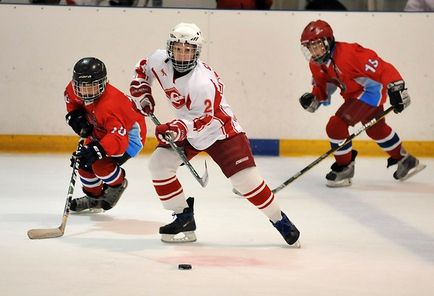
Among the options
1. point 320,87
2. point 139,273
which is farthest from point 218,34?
point 139,273

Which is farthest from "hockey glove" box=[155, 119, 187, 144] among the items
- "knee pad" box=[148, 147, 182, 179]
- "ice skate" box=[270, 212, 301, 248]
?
"ice skate" box=[270, 212, 301, 248]

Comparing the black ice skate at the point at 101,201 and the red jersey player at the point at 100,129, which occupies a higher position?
the red jersey player at the point at 100,129

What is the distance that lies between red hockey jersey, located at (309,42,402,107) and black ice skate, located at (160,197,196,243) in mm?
1790

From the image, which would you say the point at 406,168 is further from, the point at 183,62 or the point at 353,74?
the point at 183,62

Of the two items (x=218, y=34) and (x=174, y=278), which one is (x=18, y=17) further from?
(x=174, y=278)

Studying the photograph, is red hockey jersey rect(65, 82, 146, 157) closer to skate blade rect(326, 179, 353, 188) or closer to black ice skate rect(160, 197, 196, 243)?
black ice skate rect(160, 197, 196, 243)

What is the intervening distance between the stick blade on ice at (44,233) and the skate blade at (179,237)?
0.45 m

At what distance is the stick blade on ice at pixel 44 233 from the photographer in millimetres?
4637

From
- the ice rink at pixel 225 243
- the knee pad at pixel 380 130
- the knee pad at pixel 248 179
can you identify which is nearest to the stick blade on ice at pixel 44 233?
the ice rink at pixel 225 243

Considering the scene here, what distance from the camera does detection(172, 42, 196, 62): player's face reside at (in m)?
4.43

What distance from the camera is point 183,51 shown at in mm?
4441

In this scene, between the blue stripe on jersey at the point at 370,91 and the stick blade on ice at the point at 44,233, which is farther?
the blue stripe on jersey at the point at 370,91

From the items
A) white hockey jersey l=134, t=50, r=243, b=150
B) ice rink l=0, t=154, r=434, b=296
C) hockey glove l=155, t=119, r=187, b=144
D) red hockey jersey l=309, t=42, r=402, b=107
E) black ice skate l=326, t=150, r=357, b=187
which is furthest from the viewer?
black ice skate l=326, t=150, r=357, b=187

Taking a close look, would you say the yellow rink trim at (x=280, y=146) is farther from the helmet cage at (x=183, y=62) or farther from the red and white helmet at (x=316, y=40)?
the helmet cage at (x=183, y=62)
